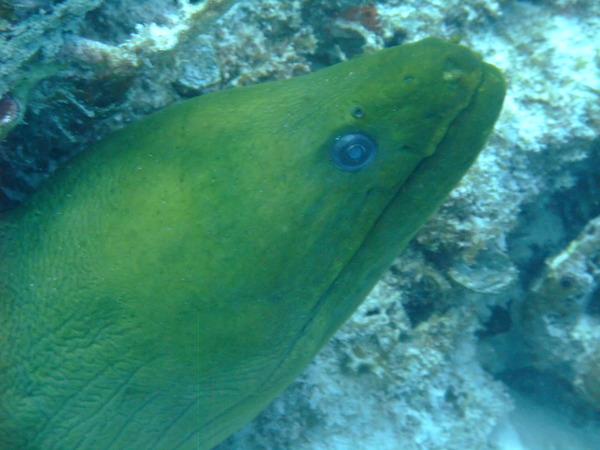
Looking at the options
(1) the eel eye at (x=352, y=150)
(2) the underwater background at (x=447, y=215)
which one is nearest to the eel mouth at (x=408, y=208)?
(1) the eel eye at (x=352, y=150)

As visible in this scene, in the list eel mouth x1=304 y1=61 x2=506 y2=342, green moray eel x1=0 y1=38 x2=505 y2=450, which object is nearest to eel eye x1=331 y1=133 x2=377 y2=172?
green moray eel x1=0 y1=38 x2=505 y2=450

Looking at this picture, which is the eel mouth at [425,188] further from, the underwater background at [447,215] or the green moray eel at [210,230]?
the underwater background at [447,215]

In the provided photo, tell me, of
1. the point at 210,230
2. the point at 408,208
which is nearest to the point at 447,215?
the point at 408,208

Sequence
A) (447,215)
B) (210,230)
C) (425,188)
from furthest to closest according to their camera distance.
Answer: (447,215)
(425,188)
(210,230)

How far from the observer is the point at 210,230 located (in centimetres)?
194

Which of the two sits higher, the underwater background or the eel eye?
the eel eye

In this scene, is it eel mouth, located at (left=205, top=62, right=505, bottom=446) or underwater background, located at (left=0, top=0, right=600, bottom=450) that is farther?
underwater background, located at (left=0, top=0, right=600, bottom=450)

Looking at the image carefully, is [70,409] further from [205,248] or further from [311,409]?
[311,409]

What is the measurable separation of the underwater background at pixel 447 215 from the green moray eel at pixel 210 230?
36cm

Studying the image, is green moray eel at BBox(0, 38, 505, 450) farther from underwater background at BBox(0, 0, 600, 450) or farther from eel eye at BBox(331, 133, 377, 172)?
→ underwater background at BBox(0, 0, 600, 450)

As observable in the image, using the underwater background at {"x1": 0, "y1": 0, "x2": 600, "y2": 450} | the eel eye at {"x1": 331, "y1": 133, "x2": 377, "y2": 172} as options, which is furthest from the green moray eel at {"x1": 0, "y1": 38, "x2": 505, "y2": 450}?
the underwater background at {"x1": 0, "y1": 0, "x2": 600, "y2": 450}

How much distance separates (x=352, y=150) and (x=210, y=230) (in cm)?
70

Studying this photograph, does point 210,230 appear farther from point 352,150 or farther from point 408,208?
point 408,208

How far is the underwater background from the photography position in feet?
7.49
